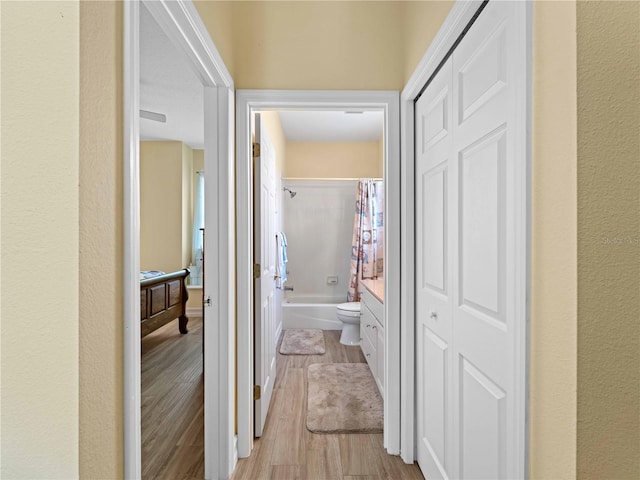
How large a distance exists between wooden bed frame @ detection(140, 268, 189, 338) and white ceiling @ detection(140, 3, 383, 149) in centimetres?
190

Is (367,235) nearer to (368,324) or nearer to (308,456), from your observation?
(368,324)

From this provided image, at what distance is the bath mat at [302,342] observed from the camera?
3.82 metres

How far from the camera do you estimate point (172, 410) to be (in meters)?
2.57

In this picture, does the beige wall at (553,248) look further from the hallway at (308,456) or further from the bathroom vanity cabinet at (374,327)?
the bathroom vanity cabinet at (374,327)

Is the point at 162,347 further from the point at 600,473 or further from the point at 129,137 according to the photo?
the point at 600,473

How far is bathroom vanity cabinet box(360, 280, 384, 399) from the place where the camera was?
2676 mm

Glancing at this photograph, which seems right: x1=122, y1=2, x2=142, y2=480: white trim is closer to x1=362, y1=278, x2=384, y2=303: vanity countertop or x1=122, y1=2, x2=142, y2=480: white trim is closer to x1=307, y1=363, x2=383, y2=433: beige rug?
x1=307, y1=363, x2=383, y2=433: beige rug

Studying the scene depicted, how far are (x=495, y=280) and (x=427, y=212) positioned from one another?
0.74 metres

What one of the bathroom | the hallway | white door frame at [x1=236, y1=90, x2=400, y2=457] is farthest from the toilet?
white door frame at [x1=236, y1=90, x2=400, y2=457]

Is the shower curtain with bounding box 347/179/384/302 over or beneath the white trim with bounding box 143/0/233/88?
beneath

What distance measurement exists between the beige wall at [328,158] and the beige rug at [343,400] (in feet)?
9.70

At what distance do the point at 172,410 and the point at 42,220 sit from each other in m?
2.30

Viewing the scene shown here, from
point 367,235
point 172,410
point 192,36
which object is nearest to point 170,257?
point 367,235

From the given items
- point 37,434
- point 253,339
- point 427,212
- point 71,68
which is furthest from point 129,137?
point 253,339
